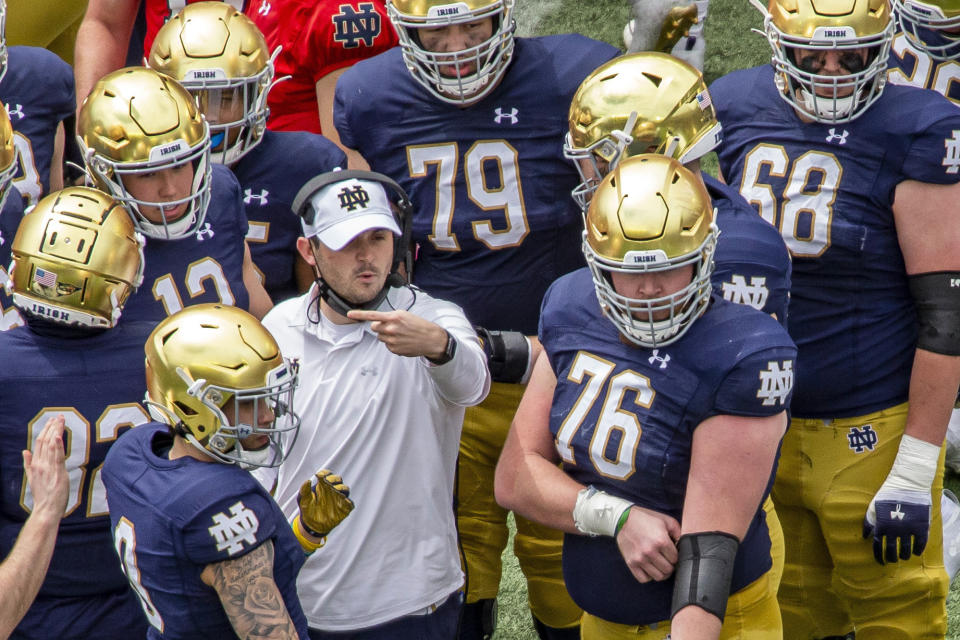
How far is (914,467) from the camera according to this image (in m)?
3.47

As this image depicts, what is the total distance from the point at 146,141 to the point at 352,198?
24.3 inches

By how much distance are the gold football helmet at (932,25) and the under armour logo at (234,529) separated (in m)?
2.36

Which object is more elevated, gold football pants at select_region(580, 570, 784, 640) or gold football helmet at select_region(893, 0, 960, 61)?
gold football helmet at select_region(893, 0, 960, 61)

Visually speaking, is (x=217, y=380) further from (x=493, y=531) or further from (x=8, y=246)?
(x=493, y=531)

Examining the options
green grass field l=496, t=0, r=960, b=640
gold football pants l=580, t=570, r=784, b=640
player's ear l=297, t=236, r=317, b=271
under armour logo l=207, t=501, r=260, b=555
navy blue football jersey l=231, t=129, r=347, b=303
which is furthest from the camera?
green grass field l=496, t=0, r=960, b=640

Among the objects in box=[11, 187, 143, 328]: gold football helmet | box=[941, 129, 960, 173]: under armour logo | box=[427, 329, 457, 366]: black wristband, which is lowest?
box=[427, 329, 457, 366]: black wristband

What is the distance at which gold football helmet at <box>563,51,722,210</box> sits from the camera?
3.11m

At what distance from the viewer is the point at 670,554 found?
2.70m

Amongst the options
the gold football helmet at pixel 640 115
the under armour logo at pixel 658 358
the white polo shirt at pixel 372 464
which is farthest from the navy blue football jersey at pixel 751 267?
the white polo shirt at pixel 372 464

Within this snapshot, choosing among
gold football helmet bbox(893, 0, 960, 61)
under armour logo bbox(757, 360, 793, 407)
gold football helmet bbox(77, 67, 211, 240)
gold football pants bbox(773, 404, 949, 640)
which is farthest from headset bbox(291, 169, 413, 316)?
gold football helmet bbox(893, 0, 960, 61)

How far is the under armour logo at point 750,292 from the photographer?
304 centimetres

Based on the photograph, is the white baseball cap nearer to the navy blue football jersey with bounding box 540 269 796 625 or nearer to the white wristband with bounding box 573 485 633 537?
the navy blue football jersey with bounding box 540 269 796 625

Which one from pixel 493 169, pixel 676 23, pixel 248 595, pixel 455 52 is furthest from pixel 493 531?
pixel 676 23

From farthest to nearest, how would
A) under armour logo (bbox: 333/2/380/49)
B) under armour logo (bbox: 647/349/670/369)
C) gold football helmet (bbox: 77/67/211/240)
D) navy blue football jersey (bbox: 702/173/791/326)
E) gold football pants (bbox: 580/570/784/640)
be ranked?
under armour logo (bbox: 333/2/380/49) < gold football helmet (bbox: 77/67/211/240) < navy blue football jersey (bbox: 702/173/791/326) < gold football pants (bbox: 580/570/784/640) < under armour logo (bbox: 647/349/670/369)
